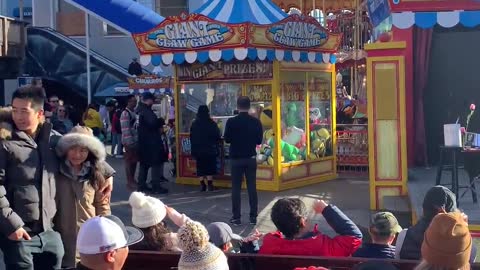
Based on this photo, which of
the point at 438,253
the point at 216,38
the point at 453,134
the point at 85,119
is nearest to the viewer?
the point at 438,253

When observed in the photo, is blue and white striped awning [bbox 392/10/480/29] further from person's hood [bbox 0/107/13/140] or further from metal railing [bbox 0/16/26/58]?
metal railing [bbox 0/16/26/58]

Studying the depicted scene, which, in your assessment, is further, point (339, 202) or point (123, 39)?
point (123, 39)

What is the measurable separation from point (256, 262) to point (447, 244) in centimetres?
168

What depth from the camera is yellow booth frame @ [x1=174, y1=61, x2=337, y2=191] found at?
1233 cm

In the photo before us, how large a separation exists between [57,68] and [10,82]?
2.64 metres

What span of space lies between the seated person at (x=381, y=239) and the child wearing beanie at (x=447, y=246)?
1511 mm

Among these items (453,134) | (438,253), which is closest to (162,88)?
(453,134)

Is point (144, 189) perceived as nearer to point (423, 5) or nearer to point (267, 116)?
point (267, 116)

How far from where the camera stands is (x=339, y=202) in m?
11.2

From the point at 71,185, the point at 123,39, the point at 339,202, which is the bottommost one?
the point at 339,202

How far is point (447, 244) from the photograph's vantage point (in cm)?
301

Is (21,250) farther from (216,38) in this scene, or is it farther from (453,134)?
(216,38)

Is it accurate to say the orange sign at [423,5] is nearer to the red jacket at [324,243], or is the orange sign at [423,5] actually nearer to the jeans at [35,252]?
the red jacket at [324,243]

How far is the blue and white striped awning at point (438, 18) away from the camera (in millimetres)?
8445
